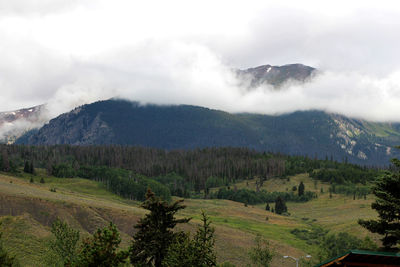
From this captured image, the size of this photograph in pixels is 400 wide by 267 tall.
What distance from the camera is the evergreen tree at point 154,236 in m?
42.2

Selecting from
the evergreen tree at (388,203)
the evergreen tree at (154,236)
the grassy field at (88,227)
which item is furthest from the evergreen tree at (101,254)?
the grassy field at (88,227)

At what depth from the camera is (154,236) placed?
42.6 metres

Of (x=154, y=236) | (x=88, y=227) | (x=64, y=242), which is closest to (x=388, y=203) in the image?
(x=154, y=236)

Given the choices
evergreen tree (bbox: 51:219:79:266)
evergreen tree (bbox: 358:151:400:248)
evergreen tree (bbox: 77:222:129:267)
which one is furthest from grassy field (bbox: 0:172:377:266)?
evergreen tree (bbox: 358:151:400:248)

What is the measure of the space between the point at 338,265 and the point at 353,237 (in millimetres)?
100296

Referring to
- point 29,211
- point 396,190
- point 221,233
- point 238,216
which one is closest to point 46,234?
point 29,211

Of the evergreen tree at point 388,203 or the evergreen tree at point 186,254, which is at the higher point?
the evergreen tree at point 388,203

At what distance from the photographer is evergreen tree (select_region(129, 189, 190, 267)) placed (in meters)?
42.2

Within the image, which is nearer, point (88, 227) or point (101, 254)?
point (101, 254)

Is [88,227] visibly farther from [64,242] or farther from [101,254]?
[101,254]

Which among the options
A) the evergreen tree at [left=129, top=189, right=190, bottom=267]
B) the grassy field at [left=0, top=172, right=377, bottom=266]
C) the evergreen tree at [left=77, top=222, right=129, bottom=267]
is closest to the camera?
the evergreen tree at [left=77, top=222, right=129, bottom=267]

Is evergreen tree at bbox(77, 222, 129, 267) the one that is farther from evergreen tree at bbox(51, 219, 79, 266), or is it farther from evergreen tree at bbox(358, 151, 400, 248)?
evergreen tree at bbox(51, 219, 79, 266)

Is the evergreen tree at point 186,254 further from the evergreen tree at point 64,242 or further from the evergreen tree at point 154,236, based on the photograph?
the evergreen tree at point 64,242

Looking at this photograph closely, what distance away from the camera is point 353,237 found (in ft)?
385
